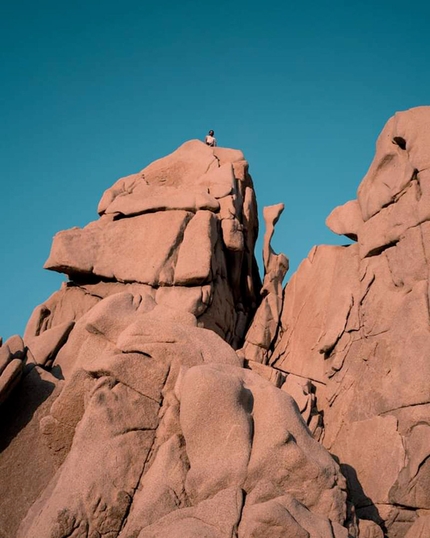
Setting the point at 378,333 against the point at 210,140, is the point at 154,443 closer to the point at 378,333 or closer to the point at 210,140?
the point at 378,333

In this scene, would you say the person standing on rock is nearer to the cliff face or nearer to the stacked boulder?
the cliff face

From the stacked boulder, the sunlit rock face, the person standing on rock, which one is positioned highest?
the person standing on rock

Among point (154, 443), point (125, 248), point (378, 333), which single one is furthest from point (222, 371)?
point (125, 248)

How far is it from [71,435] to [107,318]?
2.21 m

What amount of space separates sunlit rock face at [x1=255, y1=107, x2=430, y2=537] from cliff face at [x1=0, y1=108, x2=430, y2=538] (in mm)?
40

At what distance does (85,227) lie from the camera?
20219 mm

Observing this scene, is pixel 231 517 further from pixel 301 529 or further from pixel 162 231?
pixel 162 231

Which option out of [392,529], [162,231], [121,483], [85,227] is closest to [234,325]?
[162,231]

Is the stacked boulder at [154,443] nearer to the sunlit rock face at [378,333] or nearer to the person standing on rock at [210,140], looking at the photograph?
the sunlit rock face at [378,333]

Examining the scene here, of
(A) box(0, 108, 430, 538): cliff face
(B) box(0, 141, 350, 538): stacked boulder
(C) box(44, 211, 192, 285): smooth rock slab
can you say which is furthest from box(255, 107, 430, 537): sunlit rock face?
(C) box(44, 211, 192, 285): smooth rock slab

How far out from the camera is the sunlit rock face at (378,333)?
1452cm

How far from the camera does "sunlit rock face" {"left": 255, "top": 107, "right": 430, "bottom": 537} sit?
47.6ft

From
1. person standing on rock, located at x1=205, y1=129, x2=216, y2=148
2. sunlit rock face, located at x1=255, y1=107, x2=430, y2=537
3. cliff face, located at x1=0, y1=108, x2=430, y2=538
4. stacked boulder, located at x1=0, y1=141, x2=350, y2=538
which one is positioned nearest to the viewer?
stacked boulder, located at x1=0, y1=141, x2=350, y2=538

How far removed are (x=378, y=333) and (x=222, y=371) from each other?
544cm
